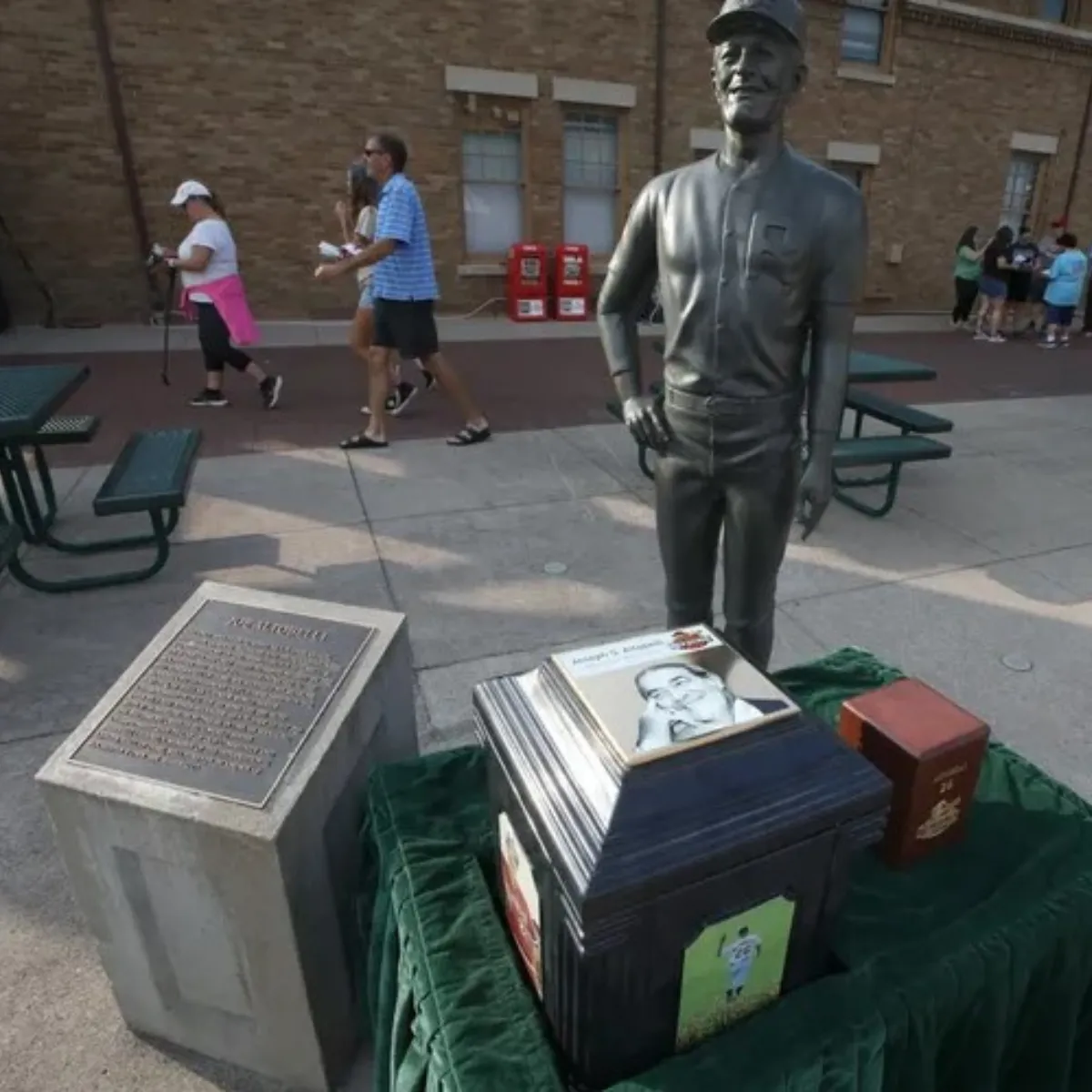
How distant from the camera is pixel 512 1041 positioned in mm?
1170

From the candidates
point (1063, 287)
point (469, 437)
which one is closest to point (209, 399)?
point (469, 437)

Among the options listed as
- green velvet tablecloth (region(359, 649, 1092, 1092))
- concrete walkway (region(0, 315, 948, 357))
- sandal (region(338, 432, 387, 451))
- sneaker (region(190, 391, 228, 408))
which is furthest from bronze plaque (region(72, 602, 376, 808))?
concrete walkway (region(0, 315, 948, 357))

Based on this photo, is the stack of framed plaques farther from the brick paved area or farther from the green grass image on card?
the brick paved area

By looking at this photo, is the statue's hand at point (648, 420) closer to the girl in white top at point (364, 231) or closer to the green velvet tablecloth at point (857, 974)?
the green velvet tablecloth at point (857, 974)

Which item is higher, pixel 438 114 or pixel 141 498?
pixel 438 114

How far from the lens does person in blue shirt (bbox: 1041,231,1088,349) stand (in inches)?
443

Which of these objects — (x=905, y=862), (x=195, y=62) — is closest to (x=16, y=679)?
(x=905, y=862)

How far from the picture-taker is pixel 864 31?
504 inches

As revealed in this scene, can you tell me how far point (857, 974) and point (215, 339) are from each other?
625 centimetres

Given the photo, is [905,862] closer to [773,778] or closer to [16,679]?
[773,778]

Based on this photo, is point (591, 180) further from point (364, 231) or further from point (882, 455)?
point (882, 455)

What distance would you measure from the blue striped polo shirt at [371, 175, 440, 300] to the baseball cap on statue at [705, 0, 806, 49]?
3504 millimetres

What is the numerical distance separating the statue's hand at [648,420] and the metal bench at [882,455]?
2513mm

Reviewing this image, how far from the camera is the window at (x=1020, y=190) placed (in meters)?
14.6
